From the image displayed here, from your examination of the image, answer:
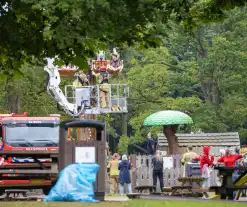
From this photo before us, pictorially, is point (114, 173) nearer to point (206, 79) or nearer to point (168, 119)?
point (168, 119)

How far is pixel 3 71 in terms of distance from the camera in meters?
21.5

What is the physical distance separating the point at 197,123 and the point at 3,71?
164 ft

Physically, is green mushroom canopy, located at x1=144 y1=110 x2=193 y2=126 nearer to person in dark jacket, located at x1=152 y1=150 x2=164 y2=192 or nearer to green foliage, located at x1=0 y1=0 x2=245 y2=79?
person in dark jacket, located at x1=152 y1=150 x2=164 y2=192

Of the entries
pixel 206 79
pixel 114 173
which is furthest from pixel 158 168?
pixel 206 79

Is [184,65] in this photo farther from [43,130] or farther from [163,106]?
[43,130]

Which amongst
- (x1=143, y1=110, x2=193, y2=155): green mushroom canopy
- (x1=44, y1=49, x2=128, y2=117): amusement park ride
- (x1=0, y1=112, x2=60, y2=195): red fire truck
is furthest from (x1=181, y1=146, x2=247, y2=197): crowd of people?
(x1=143, y1=110, x2=193, y2=155): green mushroom canopy

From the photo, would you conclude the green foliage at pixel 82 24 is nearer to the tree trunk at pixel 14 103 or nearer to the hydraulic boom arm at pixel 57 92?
the hydraulic boom arm at pixel 57 92

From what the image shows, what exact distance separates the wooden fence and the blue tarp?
17.1m

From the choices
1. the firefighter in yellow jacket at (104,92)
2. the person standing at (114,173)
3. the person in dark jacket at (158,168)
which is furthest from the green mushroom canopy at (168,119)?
the person in dark jacket at (158,168)

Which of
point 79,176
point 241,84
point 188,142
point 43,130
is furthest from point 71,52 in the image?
point 241,84

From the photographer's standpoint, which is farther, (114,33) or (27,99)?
(27,99)

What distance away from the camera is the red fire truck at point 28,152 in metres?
33.2

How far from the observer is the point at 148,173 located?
43625mm

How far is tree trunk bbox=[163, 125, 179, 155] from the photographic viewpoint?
53.7 meters
